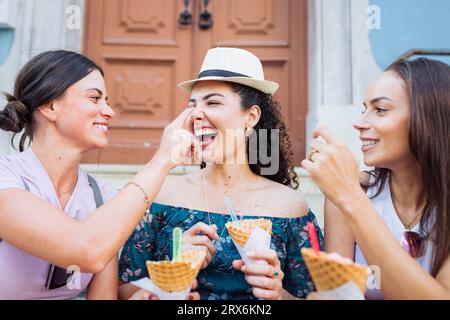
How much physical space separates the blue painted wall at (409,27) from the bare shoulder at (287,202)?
2192mm

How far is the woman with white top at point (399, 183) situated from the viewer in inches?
55.6

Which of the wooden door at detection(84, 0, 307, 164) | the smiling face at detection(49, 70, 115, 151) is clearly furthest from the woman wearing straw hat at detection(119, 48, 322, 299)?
the wooden door at detection(84, 0, 307, 164)

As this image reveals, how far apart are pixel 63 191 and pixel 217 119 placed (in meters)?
0.84

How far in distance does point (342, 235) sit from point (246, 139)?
2.69 ft

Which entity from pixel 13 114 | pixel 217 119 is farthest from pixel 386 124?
pixel 13 114

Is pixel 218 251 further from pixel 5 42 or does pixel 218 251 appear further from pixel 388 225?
pixel 5 42

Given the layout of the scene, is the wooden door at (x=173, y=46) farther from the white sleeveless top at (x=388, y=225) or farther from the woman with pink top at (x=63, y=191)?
the white sleeveless top at (x=388, y=225)

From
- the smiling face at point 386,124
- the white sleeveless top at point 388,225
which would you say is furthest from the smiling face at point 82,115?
the white sleeveless top at point 388,225

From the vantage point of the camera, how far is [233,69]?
2.26m

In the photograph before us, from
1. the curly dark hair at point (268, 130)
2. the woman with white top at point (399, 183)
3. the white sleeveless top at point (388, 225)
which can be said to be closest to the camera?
the woman with white top at point (399, 183)

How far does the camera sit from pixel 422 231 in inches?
69.5

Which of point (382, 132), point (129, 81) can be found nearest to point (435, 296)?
point (382, 132)

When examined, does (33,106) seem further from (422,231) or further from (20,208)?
(422,231)

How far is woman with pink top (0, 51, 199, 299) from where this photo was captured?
147 cm
